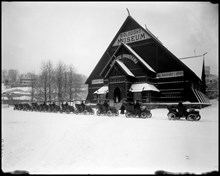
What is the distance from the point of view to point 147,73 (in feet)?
82.2

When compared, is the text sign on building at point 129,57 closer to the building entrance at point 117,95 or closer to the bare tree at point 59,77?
the building entrance at point 117,95

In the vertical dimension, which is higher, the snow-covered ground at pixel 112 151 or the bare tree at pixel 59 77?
the bare tree at pixel 59 77

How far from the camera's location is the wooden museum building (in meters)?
23.2

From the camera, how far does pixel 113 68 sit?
26.1 m

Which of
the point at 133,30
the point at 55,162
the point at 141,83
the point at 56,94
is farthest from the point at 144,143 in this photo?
the point at 56,94

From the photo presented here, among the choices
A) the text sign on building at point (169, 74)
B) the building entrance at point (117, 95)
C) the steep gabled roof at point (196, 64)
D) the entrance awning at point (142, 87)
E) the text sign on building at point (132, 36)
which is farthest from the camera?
the text sign on building at point (132, 36)

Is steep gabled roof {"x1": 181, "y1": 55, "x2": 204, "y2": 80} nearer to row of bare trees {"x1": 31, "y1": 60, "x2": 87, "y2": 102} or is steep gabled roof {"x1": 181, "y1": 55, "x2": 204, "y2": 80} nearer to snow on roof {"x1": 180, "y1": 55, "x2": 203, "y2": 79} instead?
snow on roof {"x1": 180, "y1": 55, "x2": 203, "y2": 79}

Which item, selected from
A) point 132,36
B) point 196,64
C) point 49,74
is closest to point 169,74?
point 196,64

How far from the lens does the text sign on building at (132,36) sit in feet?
87.8

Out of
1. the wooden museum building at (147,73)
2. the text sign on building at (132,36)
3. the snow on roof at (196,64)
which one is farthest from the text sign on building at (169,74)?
the text sign on building at (132,36)

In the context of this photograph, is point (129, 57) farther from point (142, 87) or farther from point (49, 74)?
point (49, 74)

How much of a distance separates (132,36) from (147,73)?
23.5 ft

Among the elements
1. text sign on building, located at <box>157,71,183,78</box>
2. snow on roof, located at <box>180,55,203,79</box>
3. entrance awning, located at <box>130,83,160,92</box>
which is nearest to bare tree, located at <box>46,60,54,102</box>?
entrance awning, located at <box>130,83,160,92</box>

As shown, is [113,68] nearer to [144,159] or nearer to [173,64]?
[173,64]
